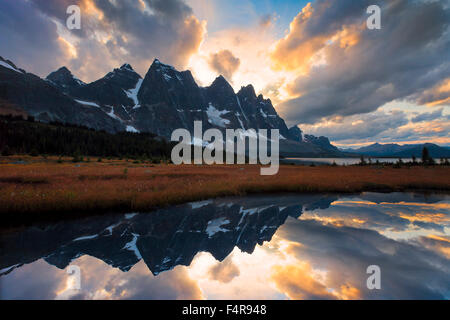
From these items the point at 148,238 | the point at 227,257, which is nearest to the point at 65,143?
the point at 148,238

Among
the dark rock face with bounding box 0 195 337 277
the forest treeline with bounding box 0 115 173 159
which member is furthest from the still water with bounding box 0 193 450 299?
the forest treeline with bounding box 0 115 173 159

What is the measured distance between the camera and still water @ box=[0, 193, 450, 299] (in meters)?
6.29

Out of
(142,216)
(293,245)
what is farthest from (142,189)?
(293,245)

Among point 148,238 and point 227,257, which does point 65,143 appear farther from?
point 227,257

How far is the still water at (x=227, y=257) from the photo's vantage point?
6289mm

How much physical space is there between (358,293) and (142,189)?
17.2m

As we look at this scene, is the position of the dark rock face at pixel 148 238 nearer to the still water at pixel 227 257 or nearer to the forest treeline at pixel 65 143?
the still water at pixel 227 257

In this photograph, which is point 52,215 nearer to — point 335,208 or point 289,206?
point 289,206

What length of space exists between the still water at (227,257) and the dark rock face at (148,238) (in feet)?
0.16

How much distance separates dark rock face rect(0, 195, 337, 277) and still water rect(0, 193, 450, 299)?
50 millimetres

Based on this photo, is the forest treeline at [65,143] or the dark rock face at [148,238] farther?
the forest treeline at [65,143]

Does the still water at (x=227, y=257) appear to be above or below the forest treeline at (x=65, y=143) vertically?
below

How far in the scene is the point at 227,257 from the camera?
348 inches

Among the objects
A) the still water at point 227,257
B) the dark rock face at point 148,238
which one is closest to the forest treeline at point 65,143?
the dark rock face at point 148,238
